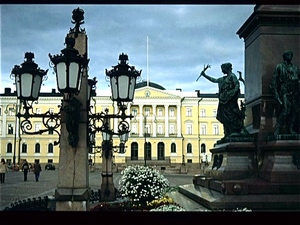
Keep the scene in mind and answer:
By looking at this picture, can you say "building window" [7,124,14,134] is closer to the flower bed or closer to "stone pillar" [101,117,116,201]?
"stone pillar" [101,117,116,201]

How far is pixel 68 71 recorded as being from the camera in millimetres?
4484

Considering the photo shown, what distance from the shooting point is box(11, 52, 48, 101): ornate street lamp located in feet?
18.0

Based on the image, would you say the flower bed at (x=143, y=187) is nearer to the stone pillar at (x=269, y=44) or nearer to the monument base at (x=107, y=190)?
the stone pillar at (x=269, y=44)

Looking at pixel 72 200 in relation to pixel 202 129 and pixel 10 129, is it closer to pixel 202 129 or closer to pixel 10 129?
pixel 10 129

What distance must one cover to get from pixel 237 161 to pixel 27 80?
167 inches

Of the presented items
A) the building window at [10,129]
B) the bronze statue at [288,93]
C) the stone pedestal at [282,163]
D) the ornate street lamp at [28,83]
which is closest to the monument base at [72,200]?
the ornate street lamp at [28,83]

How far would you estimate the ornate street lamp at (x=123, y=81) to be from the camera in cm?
573

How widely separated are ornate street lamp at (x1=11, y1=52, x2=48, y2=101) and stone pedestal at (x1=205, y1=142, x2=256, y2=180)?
3884 mm

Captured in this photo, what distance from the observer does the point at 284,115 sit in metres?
7.52

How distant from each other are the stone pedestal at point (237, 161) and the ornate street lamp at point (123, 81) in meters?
2.81

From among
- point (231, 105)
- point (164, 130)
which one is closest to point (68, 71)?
point (231, 105)

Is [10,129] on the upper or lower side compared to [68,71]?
upper

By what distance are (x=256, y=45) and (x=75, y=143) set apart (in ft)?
16.8

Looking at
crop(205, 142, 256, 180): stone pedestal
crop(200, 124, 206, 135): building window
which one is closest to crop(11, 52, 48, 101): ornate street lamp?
crop(205, 142, 256, 180): stone pedestal
